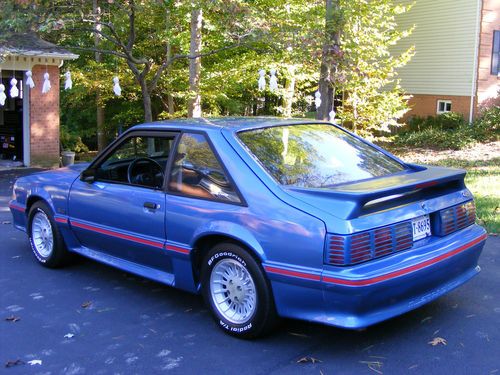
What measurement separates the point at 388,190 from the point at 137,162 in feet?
8.14

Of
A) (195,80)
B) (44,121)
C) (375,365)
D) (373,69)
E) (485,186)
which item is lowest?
(375,365)

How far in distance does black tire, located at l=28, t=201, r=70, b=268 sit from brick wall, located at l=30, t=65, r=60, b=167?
942 cm

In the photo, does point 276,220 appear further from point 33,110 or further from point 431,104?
point 431,104

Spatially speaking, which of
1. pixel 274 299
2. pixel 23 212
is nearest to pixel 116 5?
pixel 23 212

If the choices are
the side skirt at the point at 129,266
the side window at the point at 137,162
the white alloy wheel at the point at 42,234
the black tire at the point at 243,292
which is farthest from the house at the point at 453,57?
the black tire at the point at 243,292

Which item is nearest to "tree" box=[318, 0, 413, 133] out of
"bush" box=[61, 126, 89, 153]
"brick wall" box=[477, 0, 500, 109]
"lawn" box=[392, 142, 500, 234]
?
"lawn" box=[392, 142, 500, 234]

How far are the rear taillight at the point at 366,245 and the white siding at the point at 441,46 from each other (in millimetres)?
18247

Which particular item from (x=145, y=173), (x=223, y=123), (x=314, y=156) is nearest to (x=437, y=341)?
(x=314, y=156)

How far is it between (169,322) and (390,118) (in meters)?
14.0

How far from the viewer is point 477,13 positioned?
66.0 ft

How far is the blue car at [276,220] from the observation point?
3656mm

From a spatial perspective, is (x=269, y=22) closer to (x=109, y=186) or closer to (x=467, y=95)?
(x=109, y=186)

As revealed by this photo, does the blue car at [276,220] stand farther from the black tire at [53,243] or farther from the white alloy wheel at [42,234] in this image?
the white alloy wheel at [42,234]

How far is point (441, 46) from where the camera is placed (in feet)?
71.2
